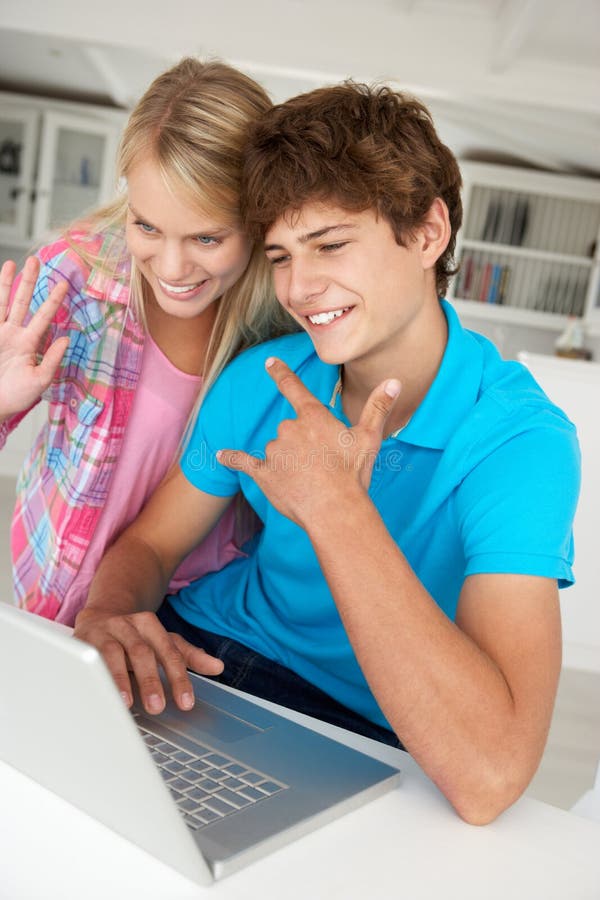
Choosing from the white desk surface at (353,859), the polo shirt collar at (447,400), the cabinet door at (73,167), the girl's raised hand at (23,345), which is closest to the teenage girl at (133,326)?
the girl's raised hand at (23,345)

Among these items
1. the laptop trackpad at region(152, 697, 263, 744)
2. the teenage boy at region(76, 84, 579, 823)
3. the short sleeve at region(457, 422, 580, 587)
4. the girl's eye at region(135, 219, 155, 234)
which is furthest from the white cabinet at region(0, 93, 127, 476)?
the laptop trackpad at region(152, 697, 263, 744)

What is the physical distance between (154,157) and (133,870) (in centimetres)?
95

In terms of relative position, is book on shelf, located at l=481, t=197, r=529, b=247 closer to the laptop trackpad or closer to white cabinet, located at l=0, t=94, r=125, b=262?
white cabinet, located at l=0, t=94, r=125, b=262

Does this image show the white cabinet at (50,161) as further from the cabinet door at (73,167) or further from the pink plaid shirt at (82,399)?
the pink plaid shirt at (82,399)

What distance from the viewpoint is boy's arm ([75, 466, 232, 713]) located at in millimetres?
925

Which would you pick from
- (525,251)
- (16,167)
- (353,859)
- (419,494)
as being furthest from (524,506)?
(16,167)

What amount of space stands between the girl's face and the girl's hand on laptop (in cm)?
51

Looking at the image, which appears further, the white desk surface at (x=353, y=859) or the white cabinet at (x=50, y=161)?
the white cabinet at (x=50, y=161)

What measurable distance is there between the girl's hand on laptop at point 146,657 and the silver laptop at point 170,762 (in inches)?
0.9

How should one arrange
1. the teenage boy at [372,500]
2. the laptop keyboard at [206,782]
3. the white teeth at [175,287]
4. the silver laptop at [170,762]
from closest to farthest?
1. the silver laptop at [170,762]
2. the laptop keyboard at [206,782]
3. the teenage boy at [372,500]
4. the white teeth at [175,287]

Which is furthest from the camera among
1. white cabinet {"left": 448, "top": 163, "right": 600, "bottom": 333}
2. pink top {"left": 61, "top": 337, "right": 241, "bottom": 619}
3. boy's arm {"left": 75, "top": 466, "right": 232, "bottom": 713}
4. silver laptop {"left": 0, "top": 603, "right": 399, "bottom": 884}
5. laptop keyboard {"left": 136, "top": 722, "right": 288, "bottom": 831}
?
white cabinet {"left": 448, "top": 163, "right": 600, "bottom": 333}

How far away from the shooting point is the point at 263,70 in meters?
4.47

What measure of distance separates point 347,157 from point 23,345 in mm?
518

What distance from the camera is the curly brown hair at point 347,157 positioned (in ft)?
3.67
